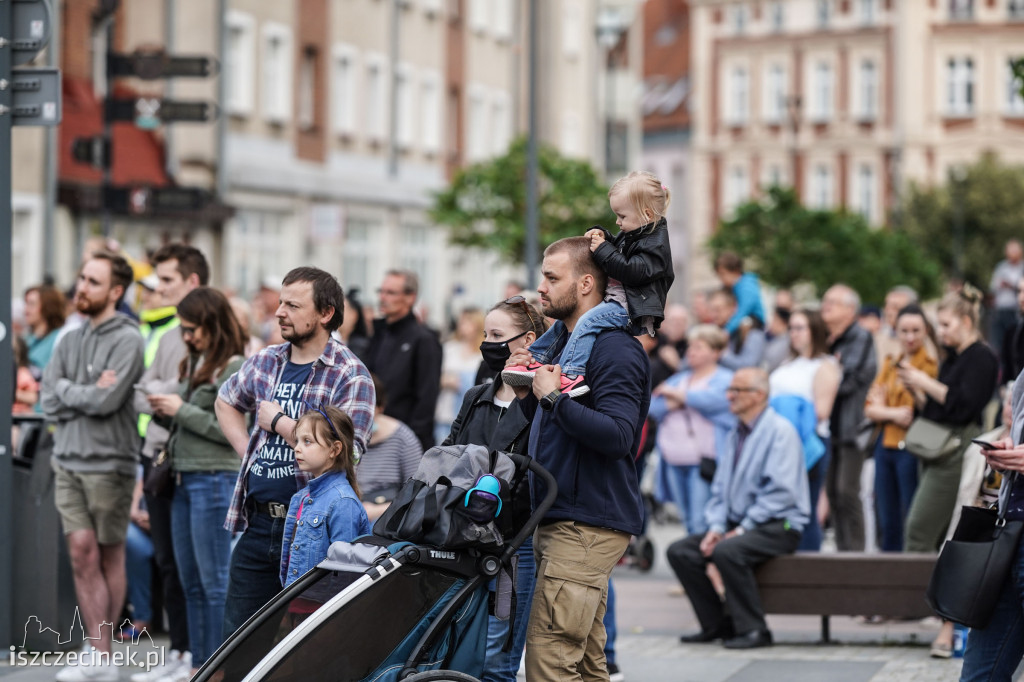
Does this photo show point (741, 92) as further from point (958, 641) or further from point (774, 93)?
point (958, 641)

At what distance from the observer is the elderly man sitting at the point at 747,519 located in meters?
10.3

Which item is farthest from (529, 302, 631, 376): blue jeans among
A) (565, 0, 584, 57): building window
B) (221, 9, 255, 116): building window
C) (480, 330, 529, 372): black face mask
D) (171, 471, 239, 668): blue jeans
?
(565, 0, 584, 57): building window

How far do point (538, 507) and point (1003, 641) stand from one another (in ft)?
6.31

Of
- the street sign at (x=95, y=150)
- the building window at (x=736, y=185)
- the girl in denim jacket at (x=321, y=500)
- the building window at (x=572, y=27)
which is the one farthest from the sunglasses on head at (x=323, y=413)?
the building window at (x=736, y=185)

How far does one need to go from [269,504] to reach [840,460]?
6625mm

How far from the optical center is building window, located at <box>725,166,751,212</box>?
80.6m

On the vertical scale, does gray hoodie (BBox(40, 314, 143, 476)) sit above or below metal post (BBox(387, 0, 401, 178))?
below

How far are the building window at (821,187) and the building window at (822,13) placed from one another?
6.14 metres

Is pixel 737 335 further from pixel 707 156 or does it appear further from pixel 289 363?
pixel 707 156

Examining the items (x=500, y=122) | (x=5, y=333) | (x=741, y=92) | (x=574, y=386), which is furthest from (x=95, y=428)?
(x=741, y=92)

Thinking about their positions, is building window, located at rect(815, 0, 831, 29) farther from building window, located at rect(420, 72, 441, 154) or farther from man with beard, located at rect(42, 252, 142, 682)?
man with beard, located at rect(42, 252, 142, 682)

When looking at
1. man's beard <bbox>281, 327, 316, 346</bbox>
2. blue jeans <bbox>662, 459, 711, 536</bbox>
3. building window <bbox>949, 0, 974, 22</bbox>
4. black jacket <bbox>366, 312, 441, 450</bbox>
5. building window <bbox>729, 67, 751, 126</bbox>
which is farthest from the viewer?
building window <bbox>729, 67, 751, 126</bbox>

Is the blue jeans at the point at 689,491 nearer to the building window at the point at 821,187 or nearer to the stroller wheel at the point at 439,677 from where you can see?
the stroller wheel at the point at 439,677

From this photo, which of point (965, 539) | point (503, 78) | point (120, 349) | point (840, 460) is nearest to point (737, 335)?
point (840, 460)
